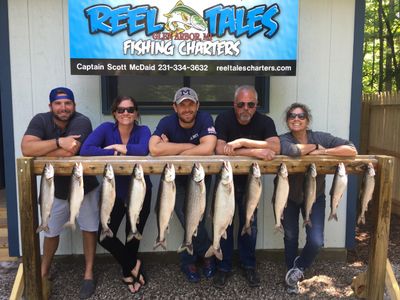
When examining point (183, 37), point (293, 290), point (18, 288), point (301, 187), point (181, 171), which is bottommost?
point (293, 290)

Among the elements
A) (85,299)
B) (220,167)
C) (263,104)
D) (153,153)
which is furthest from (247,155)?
(85,299)

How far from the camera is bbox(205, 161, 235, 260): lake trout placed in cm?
293

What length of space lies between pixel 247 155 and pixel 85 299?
2142mm

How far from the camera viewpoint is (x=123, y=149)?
3395 millimetres

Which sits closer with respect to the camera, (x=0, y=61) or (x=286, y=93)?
(x=0, y=61)

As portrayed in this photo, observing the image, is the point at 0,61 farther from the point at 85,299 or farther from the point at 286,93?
the point at 286,93

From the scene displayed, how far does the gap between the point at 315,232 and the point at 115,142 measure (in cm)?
212

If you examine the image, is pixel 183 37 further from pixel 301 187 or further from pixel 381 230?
pixel 381 230

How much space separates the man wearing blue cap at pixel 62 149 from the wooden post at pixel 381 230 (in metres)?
2.65

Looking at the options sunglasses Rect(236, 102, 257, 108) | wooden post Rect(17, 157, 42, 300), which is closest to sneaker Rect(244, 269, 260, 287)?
sunglasses Rect(236, 102, 257, 108)

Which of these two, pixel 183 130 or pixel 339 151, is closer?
pixel 339 151

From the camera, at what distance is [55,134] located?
139 inches

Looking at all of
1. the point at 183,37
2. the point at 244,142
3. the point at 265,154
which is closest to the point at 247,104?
the point at 244,142

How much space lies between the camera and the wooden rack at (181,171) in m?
3.08
